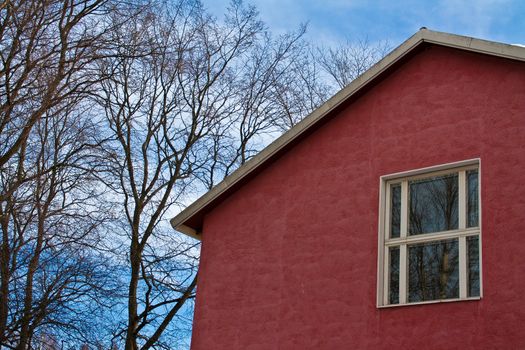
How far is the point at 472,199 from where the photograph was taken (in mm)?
12359

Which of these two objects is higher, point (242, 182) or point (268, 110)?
point (268, 110)

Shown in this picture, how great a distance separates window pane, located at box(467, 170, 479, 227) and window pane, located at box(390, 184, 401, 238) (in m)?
1.15

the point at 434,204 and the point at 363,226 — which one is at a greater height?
the point at 434,204

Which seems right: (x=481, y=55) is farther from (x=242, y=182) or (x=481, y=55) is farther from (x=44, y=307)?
(x=44, y=307)

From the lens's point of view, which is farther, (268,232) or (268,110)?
(268,110)

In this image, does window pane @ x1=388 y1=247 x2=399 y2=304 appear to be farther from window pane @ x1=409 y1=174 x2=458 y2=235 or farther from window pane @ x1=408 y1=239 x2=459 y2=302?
window pane @ x1=409 y1=174 x2=458 y2=235

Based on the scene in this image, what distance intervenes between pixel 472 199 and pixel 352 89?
110 inches

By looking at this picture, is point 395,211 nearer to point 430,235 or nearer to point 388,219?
point 388,219

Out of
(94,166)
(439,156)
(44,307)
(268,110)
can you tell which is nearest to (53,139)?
(94,166)

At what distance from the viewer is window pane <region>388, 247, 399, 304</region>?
12.5 metres

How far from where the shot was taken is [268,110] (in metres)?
26.6

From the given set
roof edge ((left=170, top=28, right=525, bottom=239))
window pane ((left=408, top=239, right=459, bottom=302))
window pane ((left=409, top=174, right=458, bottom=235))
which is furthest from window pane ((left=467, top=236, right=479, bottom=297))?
roof edge ((left=170, top=28, right=525, bottom=239))

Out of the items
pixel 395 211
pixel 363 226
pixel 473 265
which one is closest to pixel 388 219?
pixel 395 211

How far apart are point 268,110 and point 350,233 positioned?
13.7 meters
